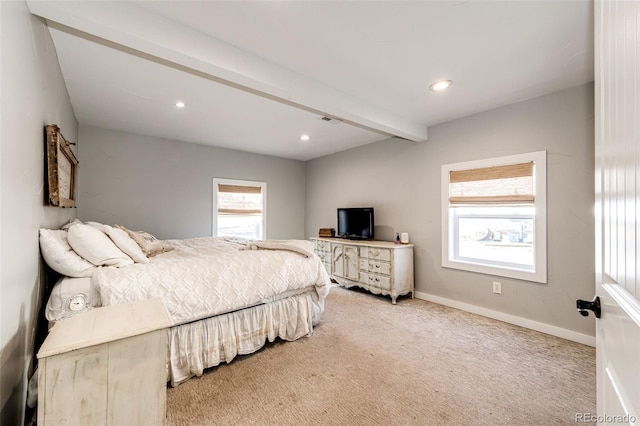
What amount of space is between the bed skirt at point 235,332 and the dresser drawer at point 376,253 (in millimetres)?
1264

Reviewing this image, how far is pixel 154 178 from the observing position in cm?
418

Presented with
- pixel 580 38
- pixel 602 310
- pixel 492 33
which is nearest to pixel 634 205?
pixel 602 310

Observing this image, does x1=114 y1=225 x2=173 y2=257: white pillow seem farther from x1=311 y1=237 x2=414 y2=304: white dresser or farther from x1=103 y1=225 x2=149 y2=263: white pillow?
x1=311 y1=237 x2=414 y2=304: white dresser

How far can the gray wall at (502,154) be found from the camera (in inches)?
99.6

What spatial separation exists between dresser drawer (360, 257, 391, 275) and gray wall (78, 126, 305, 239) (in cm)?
223

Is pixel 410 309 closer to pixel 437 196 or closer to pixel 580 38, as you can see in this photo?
pixel 437 196

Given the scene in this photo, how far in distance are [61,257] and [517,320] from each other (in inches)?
159

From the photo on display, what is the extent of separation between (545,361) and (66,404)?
10.0ft

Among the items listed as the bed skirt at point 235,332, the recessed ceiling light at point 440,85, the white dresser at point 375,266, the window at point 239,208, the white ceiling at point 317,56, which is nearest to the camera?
the white ceiling at point 317,56

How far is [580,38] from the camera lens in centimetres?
187

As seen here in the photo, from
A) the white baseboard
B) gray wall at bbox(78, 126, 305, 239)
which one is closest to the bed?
gray wall at bbox(78, 126, 305, 239)

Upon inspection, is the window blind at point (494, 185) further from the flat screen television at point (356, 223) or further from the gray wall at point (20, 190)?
the gray wall at point (20, 190)

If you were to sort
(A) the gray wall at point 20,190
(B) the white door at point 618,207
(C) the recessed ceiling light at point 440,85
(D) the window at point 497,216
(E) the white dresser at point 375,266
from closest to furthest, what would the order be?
1. (B) the white door at point 618,207
2. (A) the gray wall at point 20,190
3. (C) the recessed ceiling light at point 440,85
4. (D) the window at point 497,216
5. (E) the white dresser at point 375,266

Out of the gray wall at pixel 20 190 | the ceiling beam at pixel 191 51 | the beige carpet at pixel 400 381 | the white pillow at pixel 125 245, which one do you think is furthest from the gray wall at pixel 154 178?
the beige carpet at pixel 400 381
